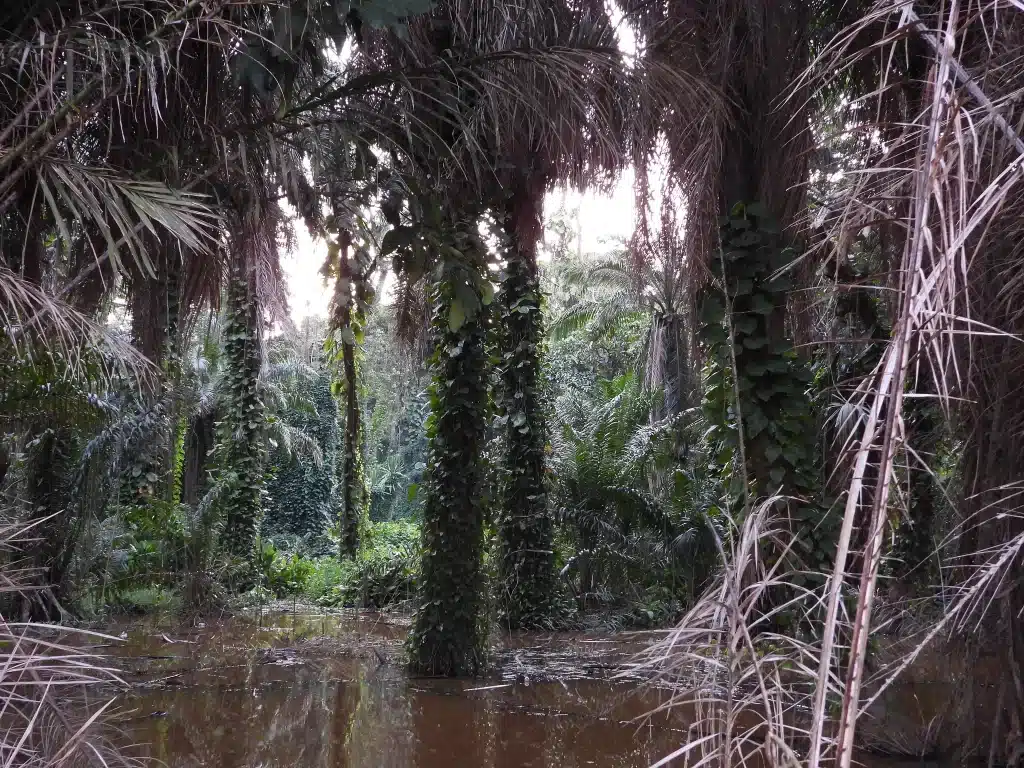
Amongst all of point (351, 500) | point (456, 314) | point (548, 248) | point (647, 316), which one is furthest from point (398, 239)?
point (647, 316)

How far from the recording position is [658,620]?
9.30 m

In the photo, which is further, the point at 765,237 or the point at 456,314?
the point at 765,237

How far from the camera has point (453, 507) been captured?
246 inches

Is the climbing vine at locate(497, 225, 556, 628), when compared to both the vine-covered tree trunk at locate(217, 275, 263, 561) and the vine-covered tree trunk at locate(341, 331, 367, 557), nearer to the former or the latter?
the vine-covered tree trunk at locate(341, 331, 367, 557)

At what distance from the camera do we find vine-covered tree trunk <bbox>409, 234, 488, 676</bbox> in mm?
6152

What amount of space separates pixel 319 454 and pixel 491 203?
14784 mm

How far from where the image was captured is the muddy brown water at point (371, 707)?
4.30m

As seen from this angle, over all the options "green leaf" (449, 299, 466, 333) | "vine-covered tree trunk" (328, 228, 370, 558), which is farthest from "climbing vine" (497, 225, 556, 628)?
"green leaf" (449, 299, 466, 333)

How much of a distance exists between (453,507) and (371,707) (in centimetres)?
154

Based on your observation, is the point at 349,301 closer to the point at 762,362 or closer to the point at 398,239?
the point at 398,239

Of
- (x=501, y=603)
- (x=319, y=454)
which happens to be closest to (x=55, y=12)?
(x=501, y=603)

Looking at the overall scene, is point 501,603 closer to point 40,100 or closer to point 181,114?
point 181,114

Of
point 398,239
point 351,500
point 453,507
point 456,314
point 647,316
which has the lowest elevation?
point 453,507

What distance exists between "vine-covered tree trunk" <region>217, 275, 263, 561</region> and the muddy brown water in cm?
348
